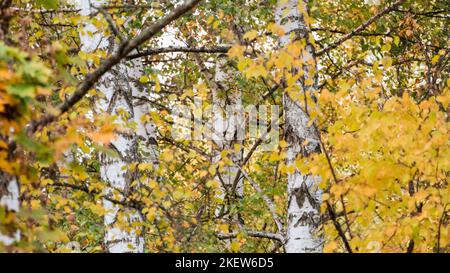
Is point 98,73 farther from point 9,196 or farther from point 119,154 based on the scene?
point 119,154

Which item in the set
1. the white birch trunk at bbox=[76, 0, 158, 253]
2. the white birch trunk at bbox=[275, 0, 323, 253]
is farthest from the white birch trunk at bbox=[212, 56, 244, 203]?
the white birch trunk at bbox=[275, 0, 323, 253]

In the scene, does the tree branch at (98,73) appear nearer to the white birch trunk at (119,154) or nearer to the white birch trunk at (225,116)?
the white birch trunk at (119,154)

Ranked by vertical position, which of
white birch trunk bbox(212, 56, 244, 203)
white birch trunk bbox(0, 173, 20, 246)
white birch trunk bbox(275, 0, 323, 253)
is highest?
white birch trunk bbox(212, 56, 244, 203)

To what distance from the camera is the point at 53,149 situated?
2838mm

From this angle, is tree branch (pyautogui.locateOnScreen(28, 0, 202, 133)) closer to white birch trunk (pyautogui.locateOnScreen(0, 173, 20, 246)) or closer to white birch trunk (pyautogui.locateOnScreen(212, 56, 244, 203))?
white birch trunk (pyautogui.locateOnScreen(0, 173, 20, 246))

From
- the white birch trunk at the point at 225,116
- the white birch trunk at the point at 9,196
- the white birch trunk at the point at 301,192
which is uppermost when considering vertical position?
the white birch trunk at the point at 225,116

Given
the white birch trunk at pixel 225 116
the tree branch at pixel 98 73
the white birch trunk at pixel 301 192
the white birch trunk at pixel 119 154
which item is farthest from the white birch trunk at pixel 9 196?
the white birch trunk at pixel 225 116

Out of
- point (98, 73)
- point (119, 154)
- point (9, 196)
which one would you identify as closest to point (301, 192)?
point (119, 154)

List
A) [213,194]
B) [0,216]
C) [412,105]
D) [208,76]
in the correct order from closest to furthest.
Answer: [0,216]
[412,105]
[213,194]
[208,76]

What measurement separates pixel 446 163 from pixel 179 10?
214 centimetres

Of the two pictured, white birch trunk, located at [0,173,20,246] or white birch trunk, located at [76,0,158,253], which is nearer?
white birch trunk, located at [0,173,20,246]

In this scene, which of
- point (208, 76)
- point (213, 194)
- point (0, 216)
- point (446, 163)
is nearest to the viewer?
point (0, 216)
